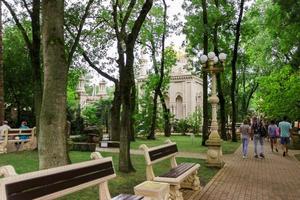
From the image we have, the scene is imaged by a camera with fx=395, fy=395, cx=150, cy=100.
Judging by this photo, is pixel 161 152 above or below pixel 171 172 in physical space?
above

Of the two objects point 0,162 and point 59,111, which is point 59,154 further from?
point 0,162

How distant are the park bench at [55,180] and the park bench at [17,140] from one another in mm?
12350

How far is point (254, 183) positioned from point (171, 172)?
12.1 ft

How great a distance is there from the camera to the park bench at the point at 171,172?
741 cm

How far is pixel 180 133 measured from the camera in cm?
4253

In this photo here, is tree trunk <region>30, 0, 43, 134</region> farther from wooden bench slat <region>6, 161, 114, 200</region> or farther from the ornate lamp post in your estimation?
wooden bench slat <region>6, 161, 114, 200</region>

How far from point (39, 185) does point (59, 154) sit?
11.6 feet

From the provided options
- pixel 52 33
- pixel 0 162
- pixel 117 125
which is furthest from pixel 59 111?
pixel 117 125

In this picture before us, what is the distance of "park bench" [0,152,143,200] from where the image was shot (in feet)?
11.5

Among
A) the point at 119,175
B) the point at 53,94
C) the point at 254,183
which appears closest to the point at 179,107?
the point at 254,183

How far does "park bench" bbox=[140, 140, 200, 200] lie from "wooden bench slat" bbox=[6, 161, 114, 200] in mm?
2101

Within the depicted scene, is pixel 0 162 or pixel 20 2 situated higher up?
pixel 20 2

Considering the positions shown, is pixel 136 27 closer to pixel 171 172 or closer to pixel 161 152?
pixel 161 152

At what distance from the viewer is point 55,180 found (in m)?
4.20
